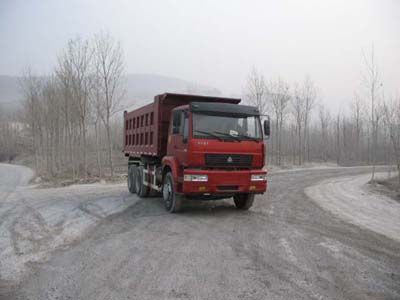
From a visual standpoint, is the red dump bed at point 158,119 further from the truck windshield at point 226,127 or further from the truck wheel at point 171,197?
the truck windshield at point 226,127

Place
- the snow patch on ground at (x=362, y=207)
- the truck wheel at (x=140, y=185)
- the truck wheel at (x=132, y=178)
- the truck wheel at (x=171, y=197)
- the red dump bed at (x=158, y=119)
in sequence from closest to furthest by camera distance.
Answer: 1. the snow patch on ground at (x=362, y=207)
2. the truck wheel at (x=171, y=197)
3. the red dump bed at (x=158, y=119)
4. the truck wheel at (x=140, y=185)
5. the truck wheel at (x=132, y=178)

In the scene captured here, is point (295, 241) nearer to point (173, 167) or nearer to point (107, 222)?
point (173, 167)

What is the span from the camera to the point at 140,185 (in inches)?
507

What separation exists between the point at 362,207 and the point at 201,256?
6.92m

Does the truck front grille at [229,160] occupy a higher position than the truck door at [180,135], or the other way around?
the truck door at [180,135]

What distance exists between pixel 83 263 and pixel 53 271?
460 millimetres

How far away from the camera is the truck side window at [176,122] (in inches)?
362

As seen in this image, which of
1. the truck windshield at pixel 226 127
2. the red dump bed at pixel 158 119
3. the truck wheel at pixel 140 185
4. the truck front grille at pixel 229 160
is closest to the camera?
the truck front grille at pixel 229 160

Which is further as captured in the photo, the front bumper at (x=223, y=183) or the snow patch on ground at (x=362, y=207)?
the front bumper at (x=223, y=183)

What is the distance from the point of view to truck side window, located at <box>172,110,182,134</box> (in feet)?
30.2

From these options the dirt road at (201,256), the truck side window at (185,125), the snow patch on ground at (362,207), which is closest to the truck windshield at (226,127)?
Answer: the truck side window at (185,125)

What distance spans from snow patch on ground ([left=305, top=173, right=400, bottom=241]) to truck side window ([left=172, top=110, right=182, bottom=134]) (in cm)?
464

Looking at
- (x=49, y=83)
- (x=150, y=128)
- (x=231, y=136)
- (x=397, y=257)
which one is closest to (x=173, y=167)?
(x=231, y=136)

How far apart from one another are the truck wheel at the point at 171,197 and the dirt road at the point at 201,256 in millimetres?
267
